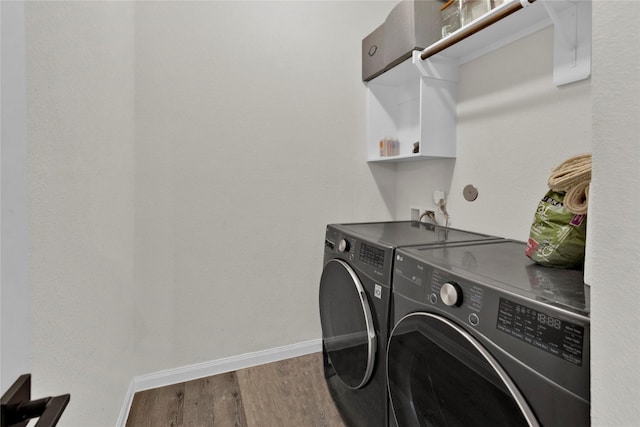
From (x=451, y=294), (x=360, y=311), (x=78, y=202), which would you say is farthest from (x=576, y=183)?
(x=78, y=202)

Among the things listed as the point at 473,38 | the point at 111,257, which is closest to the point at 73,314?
the point at 111,257

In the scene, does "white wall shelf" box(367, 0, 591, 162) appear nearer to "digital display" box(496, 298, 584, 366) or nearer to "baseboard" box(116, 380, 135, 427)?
"digital display" box(496, 298, 584, 366)

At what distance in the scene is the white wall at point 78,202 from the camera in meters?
0.70

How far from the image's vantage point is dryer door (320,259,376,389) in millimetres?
1183

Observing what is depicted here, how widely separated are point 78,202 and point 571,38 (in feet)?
5.77

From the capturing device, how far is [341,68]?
6.83 ft

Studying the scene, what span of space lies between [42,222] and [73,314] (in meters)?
0.30

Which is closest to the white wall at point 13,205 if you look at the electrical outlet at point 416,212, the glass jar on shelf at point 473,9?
the glass jar on shelf at point 473,9

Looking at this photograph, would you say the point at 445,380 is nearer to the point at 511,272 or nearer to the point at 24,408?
the point at 511,272

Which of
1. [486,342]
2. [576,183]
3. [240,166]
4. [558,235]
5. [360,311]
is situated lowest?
[360,311]

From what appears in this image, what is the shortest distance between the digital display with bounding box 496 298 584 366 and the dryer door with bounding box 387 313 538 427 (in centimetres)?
9

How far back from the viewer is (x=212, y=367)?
1.85 m

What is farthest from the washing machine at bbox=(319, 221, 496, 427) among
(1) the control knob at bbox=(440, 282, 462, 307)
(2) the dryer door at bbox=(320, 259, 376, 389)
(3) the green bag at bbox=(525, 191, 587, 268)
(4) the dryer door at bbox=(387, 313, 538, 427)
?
(3) the green bag at bbox=(525, 191, 587, 268)

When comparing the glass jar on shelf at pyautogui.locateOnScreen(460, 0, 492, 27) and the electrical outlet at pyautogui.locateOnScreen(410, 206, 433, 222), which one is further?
the electrical outlet at pyautogui.locateOnScreen(410, 206, 433, 222)
